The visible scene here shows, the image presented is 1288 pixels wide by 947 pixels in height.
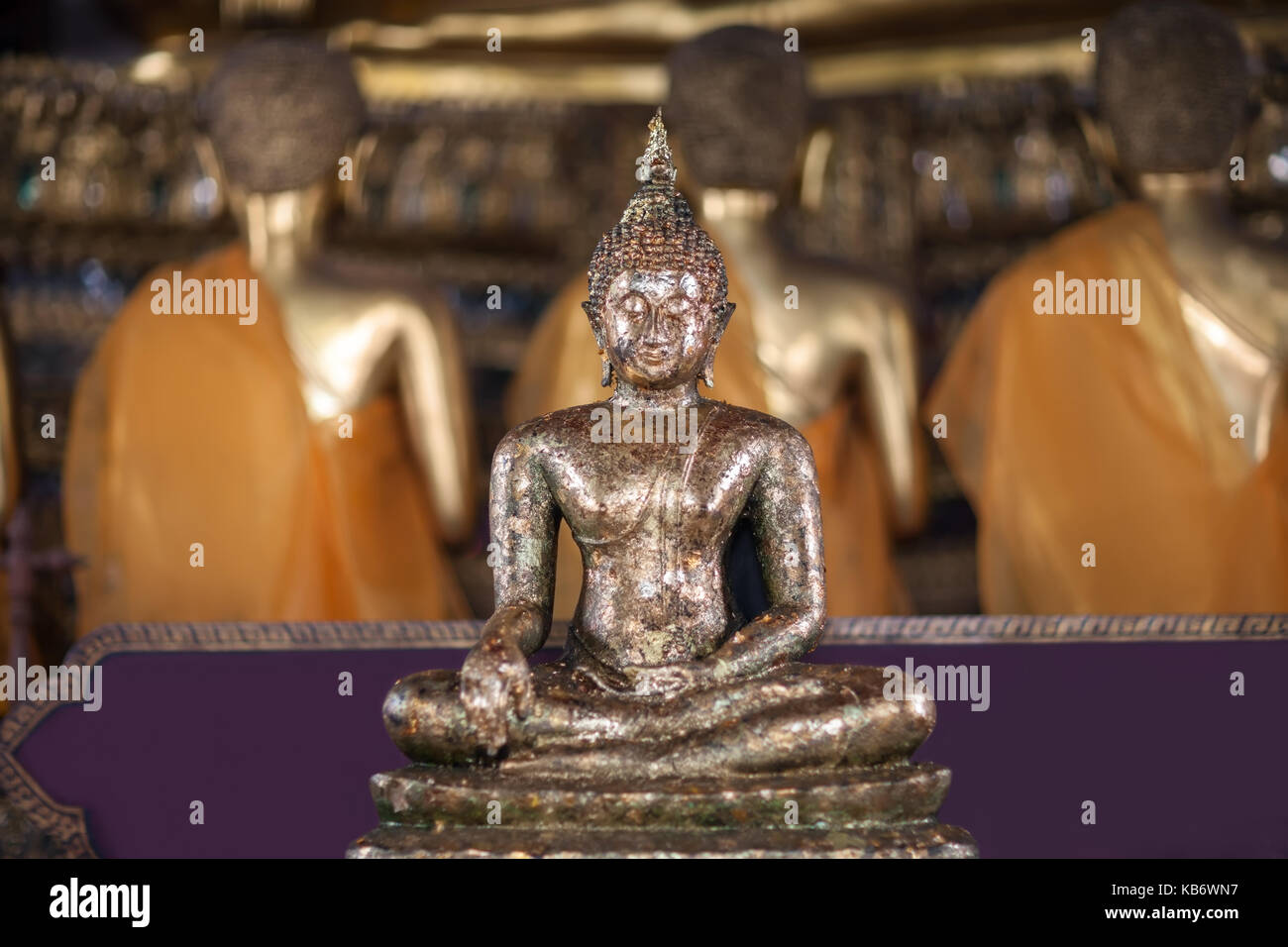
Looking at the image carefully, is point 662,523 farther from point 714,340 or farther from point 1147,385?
point 1147,385

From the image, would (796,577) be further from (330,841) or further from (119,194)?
(119,194)

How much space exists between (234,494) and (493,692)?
2380mm

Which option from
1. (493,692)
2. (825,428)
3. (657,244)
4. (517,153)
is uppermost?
(517,153)

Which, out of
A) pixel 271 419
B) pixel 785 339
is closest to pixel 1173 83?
pixel 785 339

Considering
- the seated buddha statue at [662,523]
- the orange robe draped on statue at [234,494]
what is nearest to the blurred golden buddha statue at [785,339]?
the orange robe draped on statue at [234,494]

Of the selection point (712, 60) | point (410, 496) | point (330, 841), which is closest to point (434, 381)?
point (410, 496)

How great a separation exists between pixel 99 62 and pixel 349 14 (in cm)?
80

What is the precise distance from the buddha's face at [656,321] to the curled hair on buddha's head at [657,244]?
0.02 metres

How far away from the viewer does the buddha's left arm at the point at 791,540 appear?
142 inches

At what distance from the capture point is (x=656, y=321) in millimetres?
3650

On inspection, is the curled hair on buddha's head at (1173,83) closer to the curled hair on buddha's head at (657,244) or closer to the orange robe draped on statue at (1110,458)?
the orange robe draped on statue at (1110,458)

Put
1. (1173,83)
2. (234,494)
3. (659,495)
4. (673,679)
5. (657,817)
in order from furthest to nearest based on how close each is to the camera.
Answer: (234,494) → (1173,83) → (659,495) → (673,679) → (657,817)

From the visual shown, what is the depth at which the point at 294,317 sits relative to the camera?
559cm
